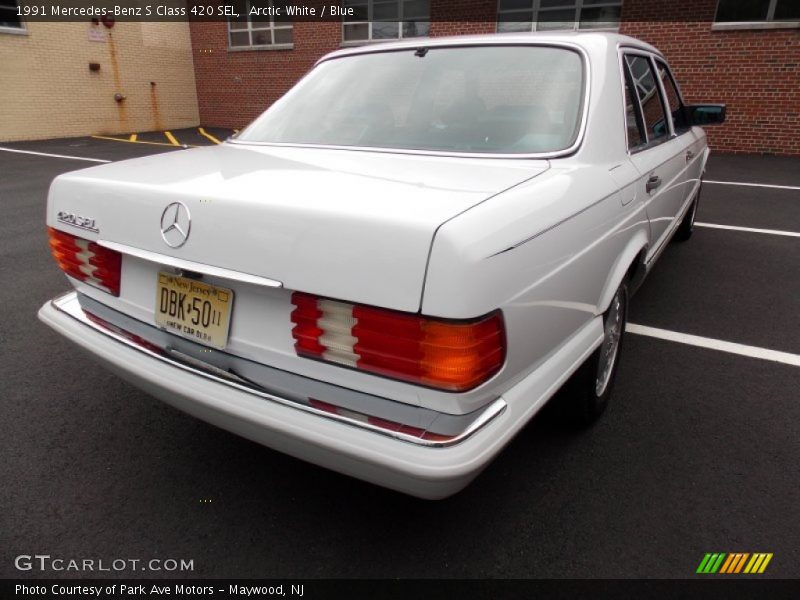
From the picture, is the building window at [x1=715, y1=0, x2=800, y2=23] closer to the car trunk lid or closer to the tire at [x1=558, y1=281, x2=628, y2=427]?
the tire at [x1=558, y1=281, x2=628, y2=427]

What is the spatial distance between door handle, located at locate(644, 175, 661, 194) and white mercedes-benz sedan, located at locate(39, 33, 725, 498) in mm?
60

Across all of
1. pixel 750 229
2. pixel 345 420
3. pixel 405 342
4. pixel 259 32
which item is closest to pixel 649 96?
pixel 405 342

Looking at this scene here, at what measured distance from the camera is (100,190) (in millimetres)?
1915

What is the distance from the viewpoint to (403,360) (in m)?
1.43

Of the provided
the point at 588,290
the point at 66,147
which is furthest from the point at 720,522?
the point at 66,147

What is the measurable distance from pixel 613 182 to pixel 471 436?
1242mm

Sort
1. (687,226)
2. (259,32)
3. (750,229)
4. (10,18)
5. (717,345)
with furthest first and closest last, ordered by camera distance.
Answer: (259,32) < (10,18) < (750,229) < (687,226) < (717,345)

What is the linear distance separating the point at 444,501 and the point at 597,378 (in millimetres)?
839

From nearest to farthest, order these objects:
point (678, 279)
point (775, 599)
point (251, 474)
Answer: point (775, 599) < point (251, 474) < point (678, 279)

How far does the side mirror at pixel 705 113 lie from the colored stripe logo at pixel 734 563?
3201mm

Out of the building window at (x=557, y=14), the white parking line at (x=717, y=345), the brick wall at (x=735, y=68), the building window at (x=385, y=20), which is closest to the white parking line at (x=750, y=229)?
the white parking line at (x=717, y=345)

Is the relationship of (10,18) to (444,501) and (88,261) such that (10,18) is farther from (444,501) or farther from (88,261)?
(444,501)

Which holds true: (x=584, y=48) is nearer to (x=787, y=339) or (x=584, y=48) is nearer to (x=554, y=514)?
(x=554, y=514)

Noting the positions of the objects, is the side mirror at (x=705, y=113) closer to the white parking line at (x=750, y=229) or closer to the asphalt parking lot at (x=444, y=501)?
the asphalt parking lot at (x=444, y=501)
